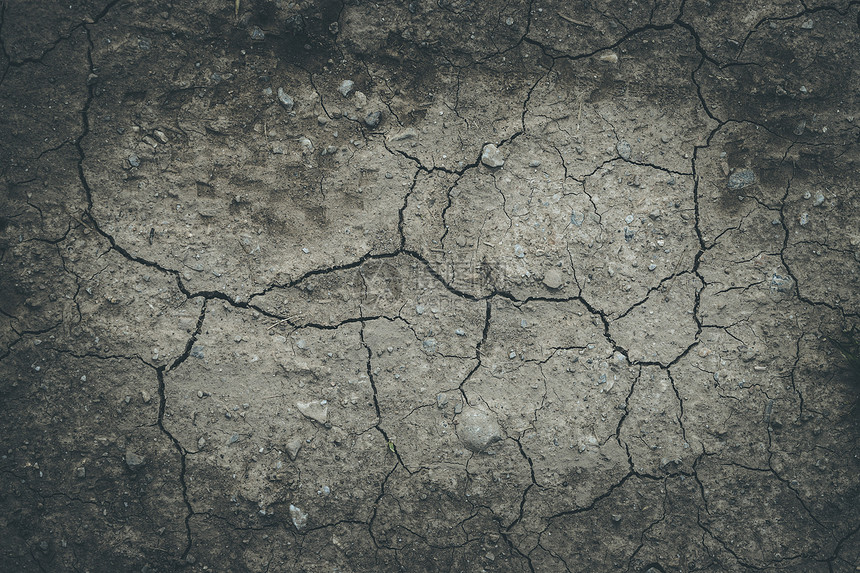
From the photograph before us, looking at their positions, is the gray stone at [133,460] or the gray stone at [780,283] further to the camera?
the gray stone at [780,283]

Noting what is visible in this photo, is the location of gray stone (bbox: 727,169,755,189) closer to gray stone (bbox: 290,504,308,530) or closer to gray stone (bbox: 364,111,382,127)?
gray stone (bbox: 364,111,382,127)

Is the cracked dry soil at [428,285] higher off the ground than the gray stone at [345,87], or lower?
lower

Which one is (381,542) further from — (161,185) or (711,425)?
(161,185)

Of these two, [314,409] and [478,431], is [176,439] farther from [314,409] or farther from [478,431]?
[478,431]

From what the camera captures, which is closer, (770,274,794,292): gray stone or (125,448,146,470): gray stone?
(125,448,146,470): gray stone

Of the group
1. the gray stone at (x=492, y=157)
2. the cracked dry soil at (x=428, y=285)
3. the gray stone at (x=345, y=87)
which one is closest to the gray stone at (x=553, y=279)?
the cracked dry soil at (x=428, y=285)

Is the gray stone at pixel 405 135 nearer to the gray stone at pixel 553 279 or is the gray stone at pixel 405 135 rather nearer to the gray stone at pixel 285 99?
the gray stone at pixel 285 99

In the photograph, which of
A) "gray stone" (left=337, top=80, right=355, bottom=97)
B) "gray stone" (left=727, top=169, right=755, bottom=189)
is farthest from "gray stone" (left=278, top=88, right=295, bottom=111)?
"gray stone" (left=727, top=169, right=755, bottom=189)
